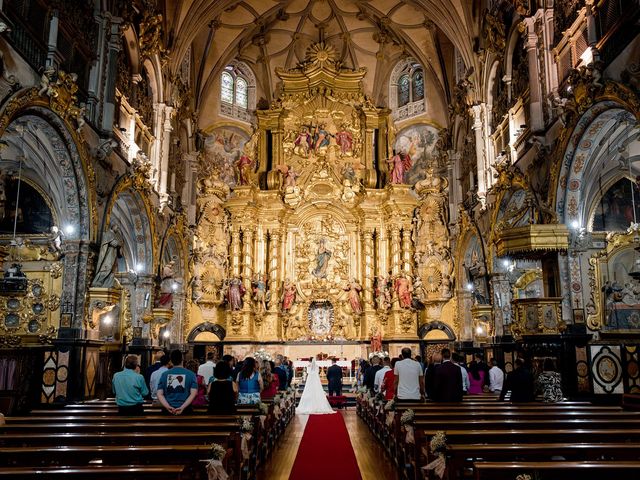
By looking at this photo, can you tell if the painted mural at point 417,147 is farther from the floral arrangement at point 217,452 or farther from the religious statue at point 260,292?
the floral arrangement at point 217,452

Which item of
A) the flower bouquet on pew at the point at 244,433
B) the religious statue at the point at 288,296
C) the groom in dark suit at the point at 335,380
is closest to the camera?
the flower bouquet on pew at the point at 244,433

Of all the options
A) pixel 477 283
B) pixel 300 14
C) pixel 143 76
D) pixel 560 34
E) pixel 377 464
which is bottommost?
pixel 377 464

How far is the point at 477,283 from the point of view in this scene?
21.1m

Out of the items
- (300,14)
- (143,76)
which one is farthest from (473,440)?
(300,14)

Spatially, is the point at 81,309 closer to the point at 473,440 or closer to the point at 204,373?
the point at 204,373

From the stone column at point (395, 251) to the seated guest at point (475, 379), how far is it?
452 inches

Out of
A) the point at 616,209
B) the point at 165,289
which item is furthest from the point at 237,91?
the point at 616,209

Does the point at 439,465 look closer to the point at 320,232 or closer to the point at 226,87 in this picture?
the point at 320,232

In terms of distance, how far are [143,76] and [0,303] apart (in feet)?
26.8

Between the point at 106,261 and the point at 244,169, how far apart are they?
515 inches

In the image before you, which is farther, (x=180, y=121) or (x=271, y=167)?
(x=271, y=167)

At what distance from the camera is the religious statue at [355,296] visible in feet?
81.7

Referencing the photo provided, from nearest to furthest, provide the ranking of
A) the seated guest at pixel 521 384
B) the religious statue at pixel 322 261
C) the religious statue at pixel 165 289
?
the seated guest at pixel 521 384, the religious statue at pixel 165 289, the religious statue at pixel 322 261

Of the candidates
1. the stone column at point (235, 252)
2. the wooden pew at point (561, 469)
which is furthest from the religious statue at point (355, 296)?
the wooden pew at point (561, 469)
